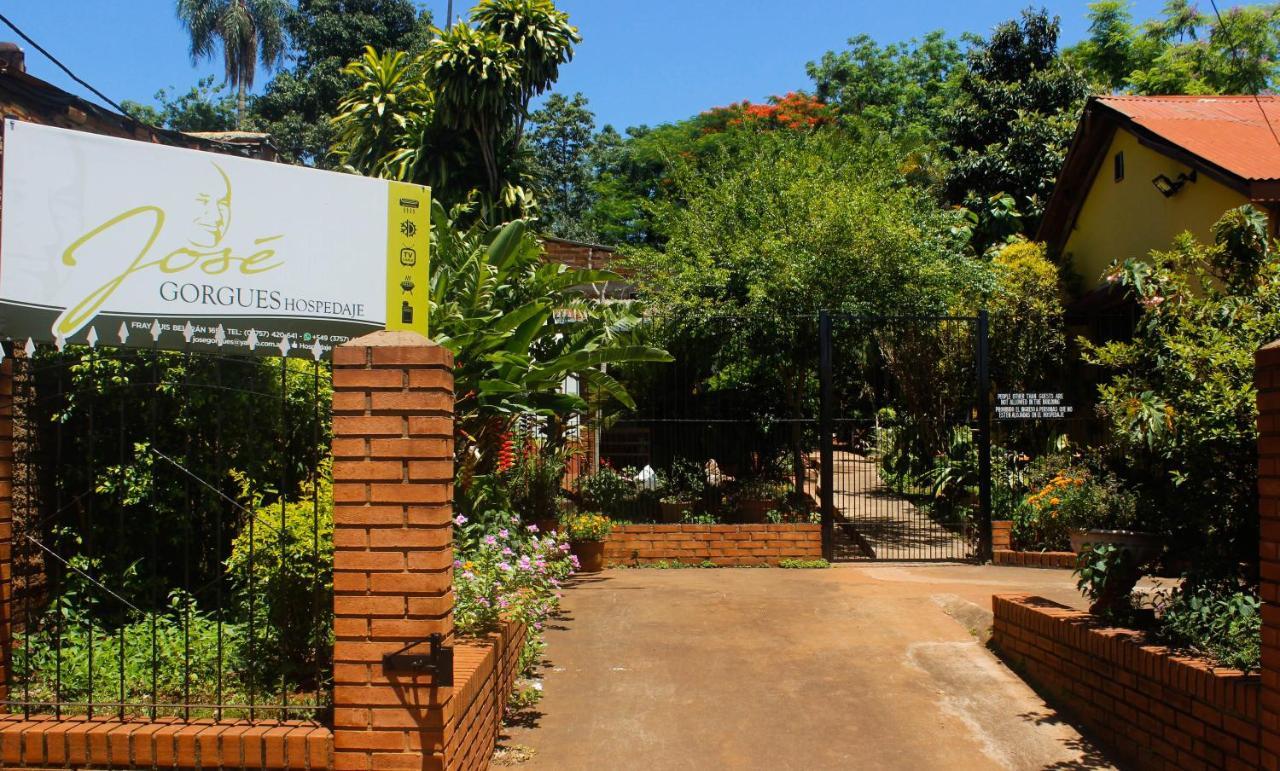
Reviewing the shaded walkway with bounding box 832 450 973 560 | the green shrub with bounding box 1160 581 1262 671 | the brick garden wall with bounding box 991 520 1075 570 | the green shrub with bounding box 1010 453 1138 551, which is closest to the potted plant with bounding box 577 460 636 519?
the shaded walkway with bounding box 832 450 973 560

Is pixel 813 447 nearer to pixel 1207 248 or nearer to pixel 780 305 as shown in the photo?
pixel 780 305

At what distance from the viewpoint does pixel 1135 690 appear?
596 cm

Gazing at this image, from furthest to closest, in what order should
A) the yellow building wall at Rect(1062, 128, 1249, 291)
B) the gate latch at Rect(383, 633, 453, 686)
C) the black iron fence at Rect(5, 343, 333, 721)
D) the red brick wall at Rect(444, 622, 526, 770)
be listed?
the yellow building wall at Rect(1062, 128, 1249, 291), the black iron fence at Rect(5, 343, 333, 721), the red brick wall at Rect(444, 622, 526, 770), the gate latch at Rect(383, 633, 453, 686)

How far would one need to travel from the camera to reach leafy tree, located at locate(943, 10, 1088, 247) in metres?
24.4

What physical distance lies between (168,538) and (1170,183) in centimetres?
1449

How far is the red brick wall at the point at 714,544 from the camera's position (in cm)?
1219

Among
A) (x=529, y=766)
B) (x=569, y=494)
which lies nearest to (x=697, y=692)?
(x=529, y=766)

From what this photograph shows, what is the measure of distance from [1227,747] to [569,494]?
8.81 meters

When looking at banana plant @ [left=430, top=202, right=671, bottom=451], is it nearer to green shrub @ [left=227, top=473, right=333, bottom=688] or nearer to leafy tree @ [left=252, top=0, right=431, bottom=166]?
green shrub @ [left=227, top=473, right=333, bottom=688]

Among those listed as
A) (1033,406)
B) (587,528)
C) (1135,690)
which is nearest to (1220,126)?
(1033,406)

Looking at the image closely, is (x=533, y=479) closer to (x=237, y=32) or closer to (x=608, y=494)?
(x=608, y=494)

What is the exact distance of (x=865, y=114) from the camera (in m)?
31.6

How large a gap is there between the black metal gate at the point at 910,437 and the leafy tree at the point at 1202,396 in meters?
5.04

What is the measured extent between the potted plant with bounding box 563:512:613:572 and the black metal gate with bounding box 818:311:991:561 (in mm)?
2655
